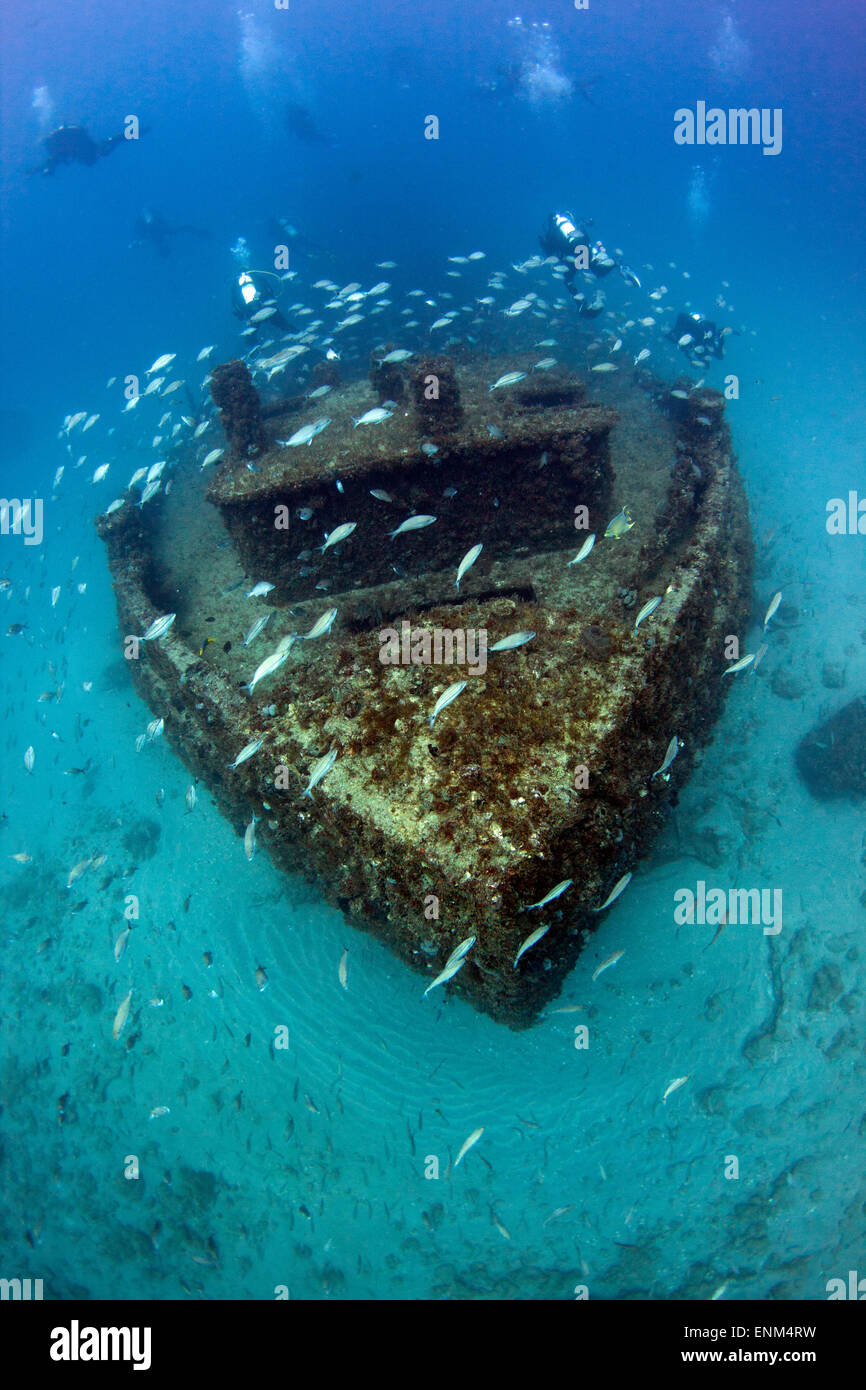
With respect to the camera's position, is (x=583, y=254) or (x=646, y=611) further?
(x=583, y=254)

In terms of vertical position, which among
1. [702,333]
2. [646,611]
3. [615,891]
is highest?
[702,333]

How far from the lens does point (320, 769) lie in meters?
4.31

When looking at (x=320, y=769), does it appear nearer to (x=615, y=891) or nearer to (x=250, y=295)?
(x=615, y=891)

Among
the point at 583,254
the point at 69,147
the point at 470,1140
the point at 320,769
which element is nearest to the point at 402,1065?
the point at 470,1140

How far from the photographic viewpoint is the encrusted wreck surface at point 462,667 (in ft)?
13.7

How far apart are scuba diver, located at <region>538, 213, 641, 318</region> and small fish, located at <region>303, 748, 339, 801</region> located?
14.8m

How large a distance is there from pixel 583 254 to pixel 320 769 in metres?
15.9

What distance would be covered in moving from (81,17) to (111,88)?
7920 mm

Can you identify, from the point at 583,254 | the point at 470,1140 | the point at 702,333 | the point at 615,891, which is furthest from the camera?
the point at 702,333

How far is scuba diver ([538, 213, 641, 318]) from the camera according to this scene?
1445cm

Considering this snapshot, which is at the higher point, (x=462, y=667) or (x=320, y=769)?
(x=462, y=667)

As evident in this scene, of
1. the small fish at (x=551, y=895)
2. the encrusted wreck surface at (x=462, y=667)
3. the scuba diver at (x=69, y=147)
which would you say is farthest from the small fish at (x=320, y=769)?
the scuba diver at (x=69, y=147)
